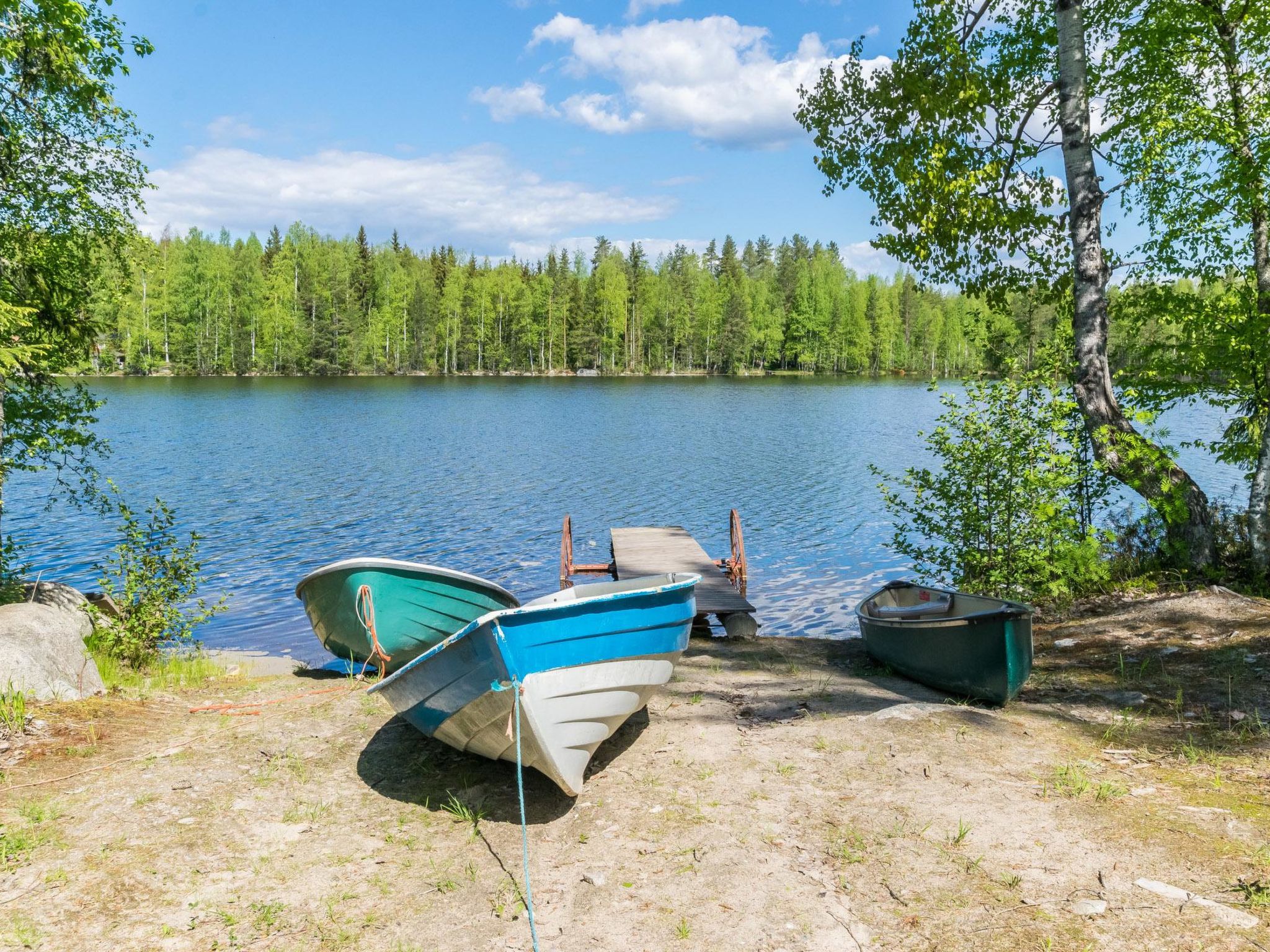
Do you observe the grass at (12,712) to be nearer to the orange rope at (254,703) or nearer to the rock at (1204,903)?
the orange rope at (254,703)

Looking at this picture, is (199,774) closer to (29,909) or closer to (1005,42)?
(29,909)

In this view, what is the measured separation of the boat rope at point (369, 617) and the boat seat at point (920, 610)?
6.07 metres

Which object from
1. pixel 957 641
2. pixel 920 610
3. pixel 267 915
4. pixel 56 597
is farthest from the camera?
pixel 920 610

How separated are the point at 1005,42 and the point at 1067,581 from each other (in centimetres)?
822

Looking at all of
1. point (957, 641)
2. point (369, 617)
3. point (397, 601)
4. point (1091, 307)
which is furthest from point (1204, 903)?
point (369, 617)

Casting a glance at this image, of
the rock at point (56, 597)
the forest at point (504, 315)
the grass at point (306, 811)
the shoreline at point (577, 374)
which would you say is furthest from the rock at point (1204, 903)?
the shoreline at point (577, 374)

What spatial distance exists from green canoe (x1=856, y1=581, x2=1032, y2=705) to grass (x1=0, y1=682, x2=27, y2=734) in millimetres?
8141

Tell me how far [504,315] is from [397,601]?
99745 mm

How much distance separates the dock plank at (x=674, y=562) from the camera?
41.8 feet

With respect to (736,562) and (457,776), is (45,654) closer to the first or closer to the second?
(457,776)

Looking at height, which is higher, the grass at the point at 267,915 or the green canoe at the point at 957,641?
the green canoe at the point at 957,641

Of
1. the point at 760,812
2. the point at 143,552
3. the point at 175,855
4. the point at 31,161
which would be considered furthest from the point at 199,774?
the point at 31,161

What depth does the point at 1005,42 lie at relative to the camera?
41.2 ft

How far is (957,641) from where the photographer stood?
7922 mm
